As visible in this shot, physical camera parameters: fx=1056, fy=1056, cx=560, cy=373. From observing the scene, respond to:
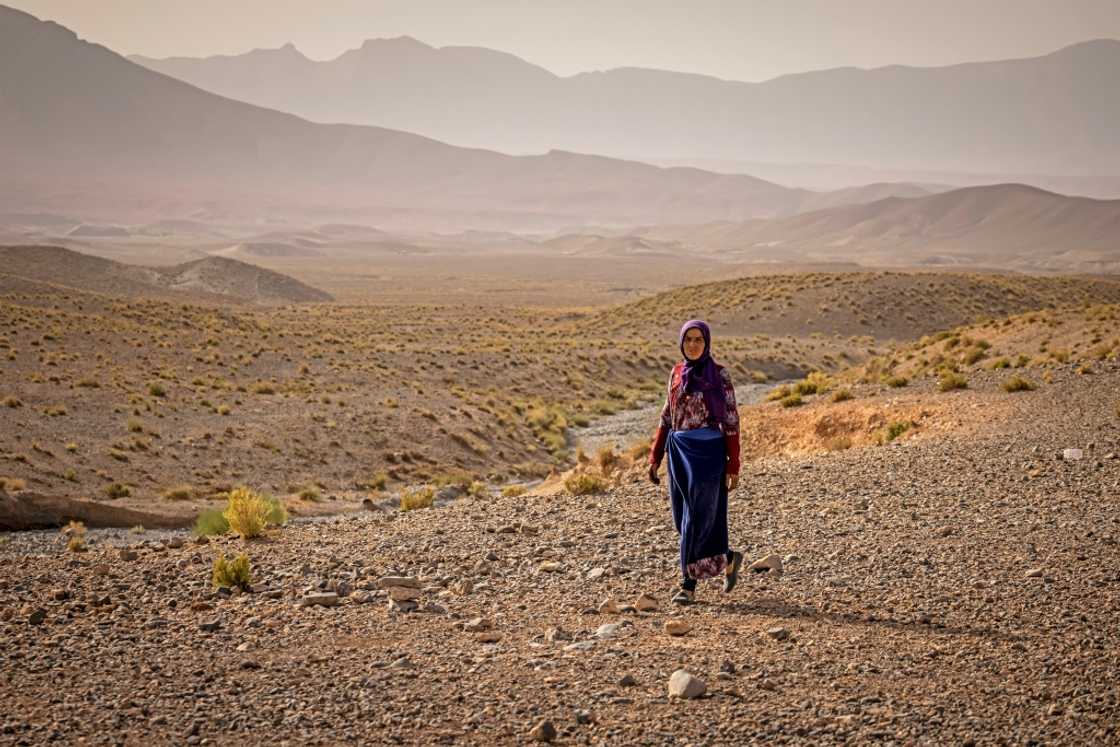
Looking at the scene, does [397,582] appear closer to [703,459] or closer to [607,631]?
[607,631]

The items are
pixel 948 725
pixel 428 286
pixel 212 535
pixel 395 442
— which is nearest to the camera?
pixel 948 725

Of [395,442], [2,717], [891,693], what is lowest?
[395,442]

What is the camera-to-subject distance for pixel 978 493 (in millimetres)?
11070

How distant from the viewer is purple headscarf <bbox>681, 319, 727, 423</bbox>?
8055mm

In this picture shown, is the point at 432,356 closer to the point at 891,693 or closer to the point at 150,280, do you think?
the point at 891,693

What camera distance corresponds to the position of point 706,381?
8.12 m

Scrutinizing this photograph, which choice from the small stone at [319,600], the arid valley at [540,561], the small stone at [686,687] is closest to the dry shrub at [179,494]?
the arid valley at [540,561]

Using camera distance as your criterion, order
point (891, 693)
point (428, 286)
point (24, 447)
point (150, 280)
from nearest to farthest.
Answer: point (891, 693)
point (24, 447)
point (150, 280)
point (428, 286)

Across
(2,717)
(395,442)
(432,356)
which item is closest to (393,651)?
(2,717)

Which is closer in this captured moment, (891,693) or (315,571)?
(891,693)

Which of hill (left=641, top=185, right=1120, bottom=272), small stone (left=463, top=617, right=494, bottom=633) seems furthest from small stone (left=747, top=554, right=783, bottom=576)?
hill (left=641, top=185, right=1120, bottom=272)

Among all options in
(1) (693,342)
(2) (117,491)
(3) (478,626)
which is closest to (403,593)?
(3) (478,626)

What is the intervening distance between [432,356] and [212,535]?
2693cm

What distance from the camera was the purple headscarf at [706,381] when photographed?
805 cm
